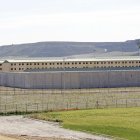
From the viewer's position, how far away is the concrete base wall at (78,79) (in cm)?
10162

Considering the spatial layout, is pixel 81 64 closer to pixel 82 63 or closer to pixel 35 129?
pixel 82 63

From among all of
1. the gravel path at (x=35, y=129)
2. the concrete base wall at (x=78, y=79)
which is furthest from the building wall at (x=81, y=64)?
the gravel path at (x=35, y=129)

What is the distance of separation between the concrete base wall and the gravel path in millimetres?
52614

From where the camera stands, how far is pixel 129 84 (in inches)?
4129

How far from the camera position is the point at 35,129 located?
136 feet

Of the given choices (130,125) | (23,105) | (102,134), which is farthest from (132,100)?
(102,134)

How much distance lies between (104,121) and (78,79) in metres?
58.1

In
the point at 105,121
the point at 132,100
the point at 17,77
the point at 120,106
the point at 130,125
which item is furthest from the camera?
the point at 17,77

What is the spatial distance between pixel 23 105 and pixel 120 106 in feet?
40.9

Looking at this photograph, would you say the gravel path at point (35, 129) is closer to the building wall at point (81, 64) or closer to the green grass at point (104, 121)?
the green grass at point (104, 121)

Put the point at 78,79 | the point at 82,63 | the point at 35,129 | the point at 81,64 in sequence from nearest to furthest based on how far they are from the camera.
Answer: the point at 35,129 → the point at 78,79 → the point at 81,64 → the point at 82,63

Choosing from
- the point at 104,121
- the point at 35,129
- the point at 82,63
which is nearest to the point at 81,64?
the point at 82,63

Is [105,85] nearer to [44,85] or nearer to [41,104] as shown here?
[44,85]

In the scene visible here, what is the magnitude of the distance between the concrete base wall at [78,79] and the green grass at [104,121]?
48321 mm
